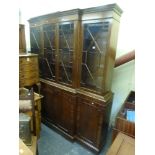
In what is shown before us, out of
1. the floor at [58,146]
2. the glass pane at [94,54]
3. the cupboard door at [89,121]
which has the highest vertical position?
the glass pane at [94,54]

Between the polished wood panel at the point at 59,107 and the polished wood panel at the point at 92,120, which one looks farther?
the polished wood panel at the point at 59,107

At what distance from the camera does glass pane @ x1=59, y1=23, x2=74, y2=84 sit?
6.97ft

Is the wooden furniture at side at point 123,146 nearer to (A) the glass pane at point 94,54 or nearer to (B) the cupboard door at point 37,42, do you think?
(A) the glass pane at point 94,54

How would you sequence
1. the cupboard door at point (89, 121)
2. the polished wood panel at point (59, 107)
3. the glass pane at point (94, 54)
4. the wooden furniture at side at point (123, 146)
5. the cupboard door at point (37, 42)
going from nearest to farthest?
the wooden furniture at side at point (123, 146)
the glass pane at point (94, 54)
the cupboard door at point (89, 121)
the polished wood panel at point (59, 107)
the cupboard door at point (37, 42)

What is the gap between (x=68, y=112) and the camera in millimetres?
2295

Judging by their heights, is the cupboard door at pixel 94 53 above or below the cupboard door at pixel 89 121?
above

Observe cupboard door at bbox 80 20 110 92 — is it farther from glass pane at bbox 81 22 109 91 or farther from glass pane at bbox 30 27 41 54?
glass pane at bbox 30 27 41 54

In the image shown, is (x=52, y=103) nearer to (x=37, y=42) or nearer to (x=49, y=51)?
(x=49, y=51)

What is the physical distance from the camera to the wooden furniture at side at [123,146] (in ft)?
4.22

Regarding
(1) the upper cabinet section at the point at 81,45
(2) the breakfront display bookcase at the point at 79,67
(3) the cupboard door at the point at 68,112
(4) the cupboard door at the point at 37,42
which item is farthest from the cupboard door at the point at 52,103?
(4) the cupboard door at the point at 37,42

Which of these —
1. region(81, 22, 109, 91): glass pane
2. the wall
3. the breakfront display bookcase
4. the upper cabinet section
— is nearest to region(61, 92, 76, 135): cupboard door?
the breakfront display bookcase
